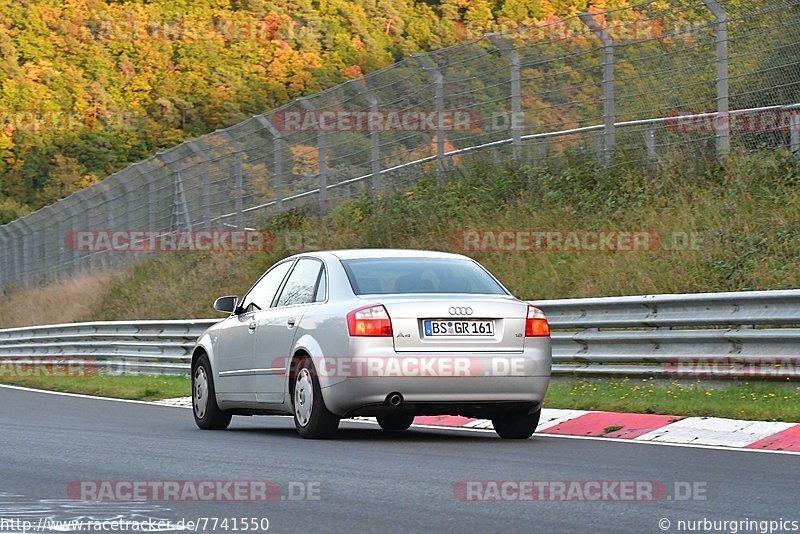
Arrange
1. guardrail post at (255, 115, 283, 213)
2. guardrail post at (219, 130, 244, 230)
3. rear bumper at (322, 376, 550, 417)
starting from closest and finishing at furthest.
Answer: rear bumper at (322, 376, 550, 417) < guardrail post at (255, 115, 283, 213) < guardrail post at (219, 130, 244, 230)

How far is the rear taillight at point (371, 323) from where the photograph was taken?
10844 millimetres

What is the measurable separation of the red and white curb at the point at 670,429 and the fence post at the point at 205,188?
60.3 ft

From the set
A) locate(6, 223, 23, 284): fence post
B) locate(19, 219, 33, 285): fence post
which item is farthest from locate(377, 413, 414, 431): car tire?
locate(6, 223, 23, 284): fence post

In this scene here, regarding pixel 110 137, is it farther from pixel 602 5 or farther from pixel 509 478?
pixel 509 478

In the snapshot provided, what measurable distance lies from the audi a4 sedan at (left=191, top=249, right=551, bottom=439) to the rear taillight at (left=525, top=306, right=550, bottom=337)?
10mm

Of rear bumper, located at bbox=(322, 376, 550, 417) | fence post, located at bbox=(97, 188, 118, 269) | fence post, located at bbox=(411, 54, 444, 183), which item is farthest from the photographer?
fence post, located at bbox=(97, 188, 118, 269)

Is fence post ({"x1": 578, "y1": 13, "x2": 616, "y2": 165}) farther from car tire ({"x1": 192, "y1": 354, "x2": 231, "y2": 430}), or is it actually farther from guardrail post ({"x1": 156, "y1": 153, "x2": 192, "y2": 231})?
guardrail post ({"x1": 156, "y1": 153, "x2": 192, "y2": 231})

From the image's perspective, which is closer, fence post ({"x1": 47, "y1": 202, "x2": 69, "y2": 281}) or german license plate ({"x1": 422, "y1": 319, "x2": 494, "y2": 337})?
german license plate ({"x1": 422, "y1": 319, "x2": 494, "y2": 337})

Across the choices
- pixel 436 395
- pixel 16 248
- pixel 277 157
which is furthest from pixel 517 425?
pixel 16 248

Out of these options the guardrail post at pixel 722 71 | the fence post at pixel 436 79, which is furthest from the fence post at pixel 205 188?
the guardrail post at pixel 722 71

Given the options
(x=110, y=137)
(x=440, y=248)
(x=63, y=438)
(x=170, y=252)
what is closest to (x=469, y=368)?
(x=63, y=438)

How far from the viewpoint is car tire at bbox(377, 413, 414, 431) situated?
1283 centimetres

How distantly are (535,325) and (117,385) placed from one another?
1133 centimetres

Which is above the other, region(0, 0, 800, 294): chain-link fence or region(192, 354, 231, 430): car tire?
region(0, 0, 800, 294): chain-link fence
